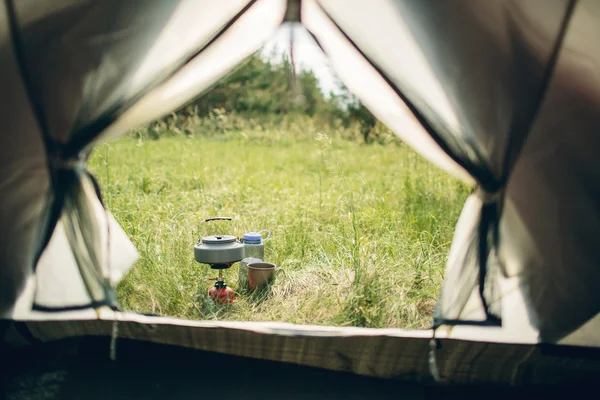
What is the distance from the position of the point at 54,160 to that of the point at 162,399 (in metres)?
0.85

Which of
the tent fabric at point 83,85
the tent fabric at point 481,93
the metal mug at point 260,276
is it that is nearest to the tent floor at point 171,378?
the tent fabric at point 83,85

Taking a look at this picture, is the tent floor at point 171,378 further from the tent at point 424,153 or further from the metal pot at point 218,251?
the metal pot at point 218,251

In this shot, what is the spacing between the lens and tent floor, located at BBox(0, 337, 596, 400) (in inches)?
53.9

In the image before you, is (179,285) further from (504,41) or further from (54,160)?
(504,41)

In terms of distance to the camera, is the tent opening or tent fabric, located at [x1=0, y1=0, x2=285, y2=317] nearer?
tent fabric, located at [x1=0, y1=0, x2=285, y2=317]

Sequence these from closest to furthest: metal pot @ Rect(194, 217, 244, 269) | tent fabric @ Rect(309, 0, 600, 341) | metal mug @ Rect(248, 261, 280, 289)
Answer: tent fabric @ Rect(309, 0, 600, 341)
metal pot @ Rect(194, 217, 244, 269)
metal mug @ Rect(248, 261, 280, 289)

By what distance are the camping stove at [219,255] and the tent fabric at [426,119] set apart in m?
0.34

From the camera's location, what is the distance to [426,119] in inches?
56.0

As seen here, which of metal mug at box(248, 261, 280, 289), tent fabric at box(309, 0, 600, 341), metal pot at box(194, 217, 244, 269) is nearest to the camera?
tent fabric at box(309, 0, 600, 341)

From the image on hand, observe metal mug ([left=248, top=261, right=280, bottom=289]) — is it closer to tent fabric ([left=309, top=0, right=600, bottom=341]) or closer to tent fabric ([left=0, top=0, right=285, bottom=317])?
tent fabric ([left=0, top=0, right=285, bottom=317])

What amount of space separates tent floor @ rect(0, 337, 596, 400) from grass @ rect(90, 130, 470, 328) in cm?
25

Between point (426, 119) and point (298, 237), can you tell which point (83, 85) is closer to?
point (426, 119)

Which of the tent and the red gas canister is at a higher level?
the tent

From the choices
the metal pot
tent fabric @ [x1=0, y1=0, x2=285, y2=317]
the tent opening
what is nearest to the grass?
the tent opening
